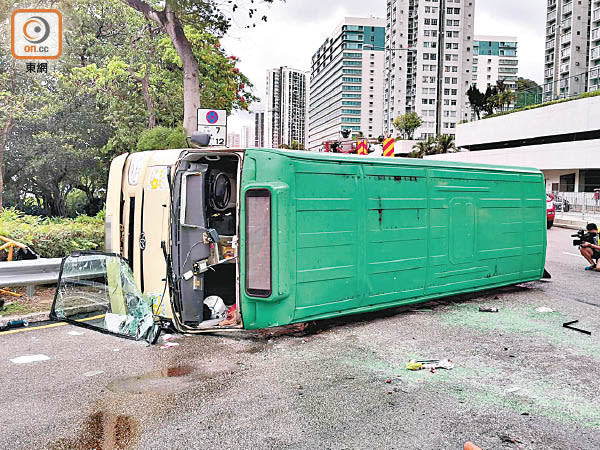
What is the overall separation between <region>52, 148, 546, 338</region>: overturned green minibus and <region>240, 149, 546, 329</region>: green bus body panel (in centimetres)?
2

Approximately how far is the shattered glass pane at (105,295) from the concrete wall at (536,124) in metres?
41.1

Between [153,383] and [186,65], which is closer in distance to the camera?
[153,383]

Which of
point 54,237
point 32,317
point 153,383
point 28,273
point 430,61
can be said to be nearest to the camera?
point 153,383

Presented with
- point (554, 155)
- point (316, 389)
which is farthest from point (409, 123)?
point (316, 389)

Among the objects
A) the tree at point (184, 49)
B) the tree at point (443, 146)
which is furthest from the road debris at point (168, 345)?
the tree at point (443, 146)

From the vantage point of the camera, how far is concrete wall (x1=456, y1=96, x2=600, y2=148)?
40438 mm

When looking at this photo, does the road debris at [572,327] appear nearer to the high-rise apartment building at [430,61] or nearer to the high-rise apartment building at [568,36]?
the high-rise apartment building at [568,36]

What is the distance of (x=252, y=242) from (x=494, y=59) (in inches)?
7417

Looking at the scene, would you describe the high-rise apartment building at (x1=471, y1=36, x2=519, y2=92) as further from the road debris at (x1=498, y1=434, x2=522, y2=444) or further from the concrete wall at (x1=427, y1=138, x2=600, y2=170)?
the road debris at (x1=498, y1=434, x2=522, y2=444)

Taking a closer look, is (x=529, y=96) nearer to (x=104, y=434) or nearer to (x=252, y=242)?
(x=252, y=242)

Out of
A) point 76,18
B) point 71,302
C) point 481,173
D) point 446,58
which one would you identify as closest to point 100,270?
point 71,302

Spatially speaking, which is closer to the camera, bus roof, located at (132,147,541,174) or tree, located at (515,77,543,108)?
bus roof, located at (132,147,541,174)

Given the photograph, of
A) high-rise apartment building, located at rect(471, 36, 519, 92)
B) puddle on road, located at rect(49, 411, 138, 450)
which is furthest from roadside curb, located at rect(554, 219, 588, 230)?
high-rise apartment building, located at rect(471, 36, 519, 92)

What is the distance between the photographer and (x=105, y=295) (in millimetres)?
6109
